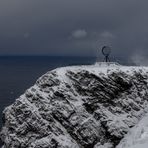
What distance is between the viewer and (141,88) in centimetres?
6297

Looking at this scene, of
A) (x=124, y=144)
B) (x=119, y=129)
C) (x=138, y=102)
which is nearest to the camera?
(x=124, y=144)

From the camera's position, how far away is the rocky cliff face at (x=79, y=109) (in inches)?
2265

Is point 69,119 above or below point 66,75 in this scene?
below

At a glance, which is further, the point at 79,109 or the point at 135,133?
the point at 79,109

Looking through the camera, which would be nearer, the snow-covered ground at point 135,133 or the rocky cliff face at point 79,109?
the snow-covered ground at point 135,133

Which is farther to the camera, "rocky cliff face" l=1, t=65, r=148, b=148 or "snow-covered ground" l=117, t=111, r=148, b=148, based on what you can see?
"rocky cliff face" l=1, t=65, r=148, b=148

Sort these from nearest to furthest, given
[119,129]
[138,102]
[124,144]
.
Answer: [124,144] → [119,129] → [138,102]

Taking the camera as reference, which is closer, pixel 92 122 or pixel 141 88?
pixel 92 122

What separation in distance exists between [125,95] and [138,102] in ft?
7.55

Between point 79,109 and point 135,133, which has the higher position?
point 79,109

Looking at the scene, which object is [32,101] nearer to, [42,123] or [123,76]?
[42,123]

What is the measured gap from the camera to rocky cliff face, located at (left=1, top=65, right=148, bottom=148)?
57.5 meters

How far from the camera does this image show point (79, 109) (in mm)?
59031

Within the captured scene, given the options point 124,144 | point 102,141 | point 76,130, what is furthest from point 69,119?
point 124,144
